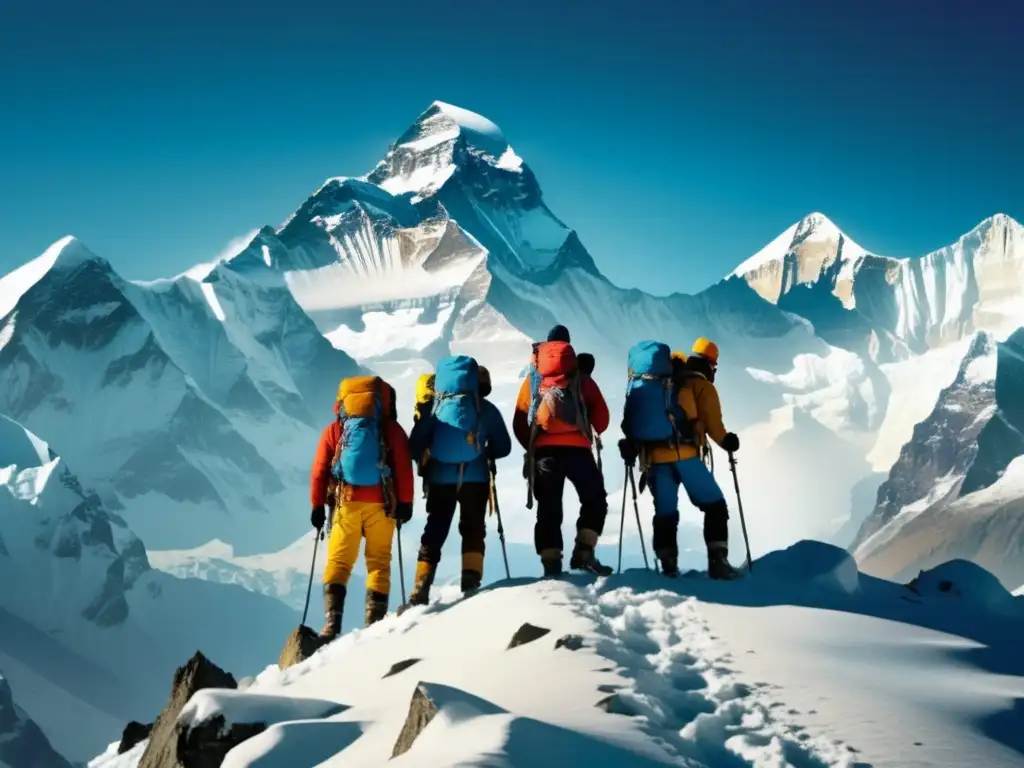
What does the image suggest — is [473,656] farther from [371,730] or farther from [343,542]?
[343,542]

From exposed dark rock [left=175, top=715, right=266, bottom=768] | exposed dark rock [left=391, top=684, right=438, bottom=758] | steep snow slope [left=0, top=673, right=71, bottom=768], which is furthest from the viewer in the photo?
steep snow slope [left=0, top=673, right=71, bottom=768]

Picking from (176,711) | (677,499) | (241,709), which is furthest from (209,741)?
(677,499)

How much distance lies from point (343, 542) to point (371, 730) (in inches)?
193

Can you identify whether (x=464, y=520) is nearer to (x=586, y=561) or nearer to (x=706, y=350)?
(x=586, y=561)

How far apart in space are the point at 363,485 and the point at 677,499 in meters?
3.33

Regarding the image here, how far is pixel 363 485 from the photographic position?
11656 mm

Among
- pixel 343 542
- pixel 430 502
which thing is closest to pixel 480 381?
pixel 430 502

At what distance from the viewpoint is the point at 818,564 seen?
39.1ft

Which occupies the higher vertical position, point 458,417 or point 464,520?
point 458,417

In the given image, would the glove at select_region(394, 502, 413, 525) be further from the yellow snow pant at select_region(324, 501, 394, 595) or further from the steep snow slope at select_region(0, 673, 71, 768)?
the steep snow slope at select_region(0, 673, 71, 768)

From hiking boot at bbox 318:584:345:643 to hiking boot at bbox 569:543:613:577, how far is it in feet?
8.10

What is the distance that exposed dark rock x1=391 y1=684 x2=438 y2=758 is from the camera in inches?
246

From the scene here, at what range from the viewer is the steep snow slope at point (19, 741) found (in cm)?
15709

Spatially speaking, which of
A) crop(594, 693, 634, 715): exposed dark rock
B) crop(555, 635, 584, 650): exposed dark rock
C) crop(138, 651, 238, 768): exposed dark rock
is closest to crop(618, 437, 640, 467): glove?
crop(555, 635, 584, 650): exposed dark rock
